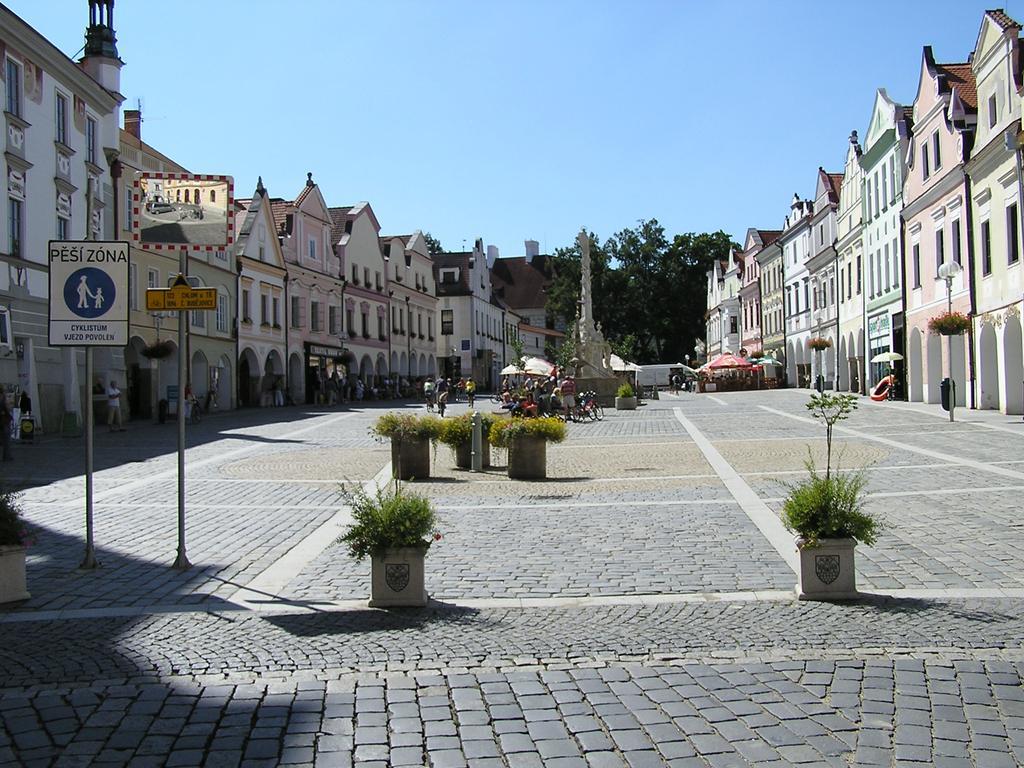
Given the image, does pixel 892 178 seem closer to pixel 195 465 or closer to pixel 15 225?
pixel 15 225

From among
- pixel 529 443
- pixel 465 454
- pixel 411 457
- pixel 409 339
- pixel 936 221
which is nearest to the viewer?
pixel 529 443

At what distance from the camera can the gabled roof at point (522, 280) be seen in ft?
380

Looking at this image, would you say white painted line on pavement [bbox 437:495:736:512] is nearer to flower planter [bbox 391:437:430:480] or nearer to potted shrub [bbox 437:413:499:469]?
flower planter [bbox 391:437:430:480]

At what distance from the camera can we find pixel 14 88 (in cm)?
2772

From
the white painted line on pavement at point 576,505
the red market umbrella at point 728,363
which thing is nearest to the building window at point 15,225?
the white painted line on pavement at point 576,505

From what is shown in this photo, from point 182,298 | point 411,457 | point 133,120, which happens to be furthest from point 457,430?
point 133,120

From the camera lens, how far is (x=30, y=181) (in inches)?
1124

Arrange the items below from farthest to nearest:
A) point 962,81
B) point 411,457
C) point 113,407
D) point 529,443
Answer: point 962,81
point 113,407
point 411,457
point 529,443

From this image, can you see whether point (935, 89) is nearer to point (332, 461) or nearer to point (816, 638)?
point (332, 461)

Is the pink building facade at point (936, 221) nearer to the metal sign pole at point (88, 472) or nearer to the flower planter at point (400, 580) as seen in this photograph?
the flower planter at point (400, 580)

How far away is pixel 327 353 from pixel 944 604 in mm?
52617

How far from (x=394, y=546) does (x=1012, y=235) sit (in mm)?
26541

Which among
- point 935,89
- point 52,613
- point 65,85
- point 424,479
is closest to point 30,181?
point 65,85

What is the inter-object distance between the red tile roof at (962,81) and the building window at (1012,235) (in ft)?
Answer: 22.9
